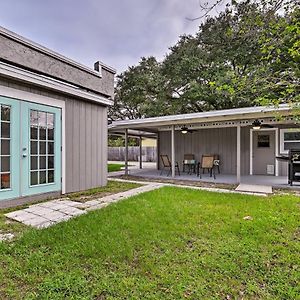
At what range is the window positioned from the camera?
8562 millimetres

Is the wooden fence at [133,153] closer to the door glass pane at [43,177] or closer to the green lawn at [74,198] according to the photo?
the green lawn at [74,198]

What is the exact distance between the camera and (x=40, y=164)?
16.2ft

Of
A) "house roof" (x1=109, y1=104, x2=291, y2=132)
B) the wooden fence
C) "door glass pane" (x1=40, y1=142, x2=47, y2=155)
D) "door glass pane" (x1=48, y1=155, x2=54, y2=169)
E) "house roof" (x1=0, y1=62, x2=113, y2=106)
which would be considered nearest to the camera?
"house roof" (x1=0, y1=62, x2=113, y2=106)

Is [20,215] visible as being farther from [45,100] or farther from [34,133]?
[45,100]

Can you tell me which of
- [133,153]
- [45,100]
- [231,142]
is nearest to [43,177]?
[45,100]

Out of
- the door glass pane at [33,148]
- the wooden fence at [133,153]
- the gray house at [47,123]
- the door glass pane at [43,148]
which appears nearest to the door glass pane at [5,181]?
the gray house at [47,123]

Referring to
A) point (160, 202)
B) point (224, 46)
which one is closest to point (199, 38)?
point (224, 46)

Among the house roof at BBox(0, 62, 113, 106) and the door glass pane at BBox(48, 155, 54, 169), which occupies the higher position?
the house roof at BBox(0, 62, 113, 106)

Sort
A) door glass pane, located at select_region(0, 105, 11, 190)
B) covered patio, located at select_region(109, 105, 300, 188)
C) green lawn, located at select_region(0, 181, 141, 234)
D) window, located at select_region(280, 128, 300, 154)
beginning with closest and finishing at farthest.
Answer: green lawn, located at select_region(0, 181, 141, 234), door glass pane, located at select_region(0, 105, 11, 190), covered patio, located at select_region(109, 105, 300, 188), window, located at select_region(280, 128, 300, 154)

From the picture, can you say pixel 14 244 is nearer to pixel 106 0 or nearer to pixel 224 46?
pixel 106 0

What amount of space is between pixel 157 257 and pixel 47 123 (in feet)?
12.8

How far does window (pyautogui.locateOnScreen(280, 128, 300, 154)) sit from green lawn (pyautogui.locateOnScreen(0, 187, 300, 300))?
560 cm

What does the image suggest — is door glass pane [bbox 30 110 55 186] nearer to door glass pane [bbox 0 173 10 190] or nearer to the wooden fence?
door glass pane [bbox 0 173 10 190]

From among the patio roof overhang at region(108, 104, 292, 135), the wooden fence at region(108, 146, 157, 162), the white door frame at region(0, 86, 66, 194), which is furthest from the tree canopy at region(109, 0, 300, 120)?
the white door frame at region(0, 86, 66, 194)
